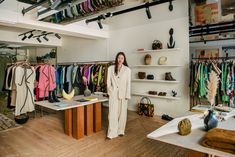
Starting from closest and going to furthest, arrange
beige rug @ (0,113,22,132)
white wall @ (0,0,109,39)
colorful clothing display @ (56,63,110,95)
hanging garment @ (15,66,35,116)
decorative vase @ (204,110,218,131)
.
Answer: decorative vase @ (204,110,218,131) → white wall @ (0,0,109,39) → beige rug @ (0,113,22,132) → hanging garment @ (15,66,35,116) → colorful clothing display @ (56,63,110,95)

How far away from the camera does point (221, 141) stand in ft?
4.09

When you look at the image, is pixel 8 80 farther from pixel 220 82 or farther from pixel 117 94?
pixel 220 82

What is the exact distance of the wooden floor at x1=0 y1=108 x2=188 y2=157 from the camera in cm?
283

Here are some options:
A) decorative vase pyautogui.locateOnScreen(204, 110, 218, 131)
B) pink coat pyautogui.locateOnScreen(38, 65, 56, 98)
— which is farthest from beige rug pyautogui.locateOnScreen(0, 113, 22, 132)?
decorative vase pyautogui.locateOnScreen(204, 110, 218, 131)

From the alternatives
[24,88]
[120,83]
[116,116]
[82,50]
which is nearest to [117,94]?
[120,83]

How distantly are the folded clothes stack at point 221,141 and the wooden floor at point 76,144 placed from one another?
5.32ft

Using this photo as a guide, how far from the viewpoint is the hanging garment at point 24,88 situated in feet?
14.6

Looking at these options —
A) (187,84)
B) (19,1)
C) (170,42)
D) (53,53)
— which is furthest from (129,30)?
(53,53)

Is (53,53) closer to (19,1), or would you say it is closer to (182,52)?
(19,1)

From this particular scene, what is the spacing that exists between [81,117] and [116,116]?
0.66m

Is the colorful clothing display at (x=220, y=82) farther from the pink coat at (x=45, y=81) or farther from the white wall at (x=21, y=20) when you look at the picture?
the pink coat at (x=45, y=81)

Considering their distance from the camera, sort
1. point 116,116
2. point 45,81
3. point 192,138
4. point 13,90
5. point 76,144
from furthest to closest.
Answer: point 45,81 → point 13,90 → point 116,116 → point 76,144 → point 192,138

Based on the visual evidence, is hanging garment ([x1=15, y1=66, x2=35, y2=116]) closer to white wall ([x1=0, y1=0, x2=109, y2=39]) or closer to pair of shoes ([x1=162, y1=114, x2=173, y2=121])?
white wall ([x1=0, y1=0, x2=109, y2=39])

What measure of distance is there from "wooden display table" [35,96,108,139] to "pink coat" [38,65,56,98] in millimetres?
1786
